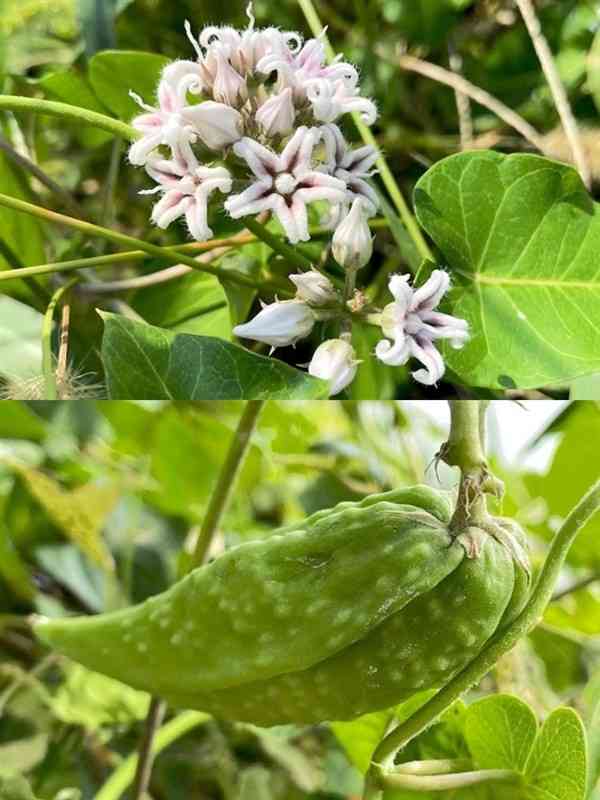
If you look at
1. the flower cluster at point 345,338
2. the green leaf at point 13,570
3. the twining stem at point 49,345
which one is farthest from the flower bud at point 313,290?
the green leaf at point 13,570

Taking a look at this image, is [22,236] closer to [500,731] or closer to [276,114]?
[276,114]

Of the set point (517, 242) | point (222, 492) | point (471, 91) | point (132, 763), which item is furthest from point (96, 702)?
point (471, 91)

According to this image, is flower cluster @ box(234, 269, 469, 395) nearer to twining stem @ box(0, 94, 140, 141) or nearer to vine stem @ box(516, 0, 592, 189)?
twining stem @ box(0, 94, 140, 141)

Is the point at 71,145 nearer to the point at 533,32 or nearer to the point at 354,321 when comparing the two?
the point at 533,32

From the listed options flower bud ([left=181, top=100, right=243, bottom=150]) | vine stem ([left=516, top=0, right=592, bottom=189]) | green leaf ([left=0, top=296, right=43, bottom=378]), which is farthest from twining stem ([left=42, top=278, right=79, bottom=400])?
vine stem ([left=516, top=0, right=592, bottom=189])

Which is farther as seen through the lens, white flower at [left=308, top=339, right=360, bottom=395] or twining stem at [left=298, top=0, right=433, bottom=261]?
twining stem at [left=298, top=0, right=433, bottom=261]

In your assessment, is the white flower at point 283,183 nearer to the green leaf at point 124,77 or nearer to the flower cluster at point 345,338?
the flower cluster at point 345,338
